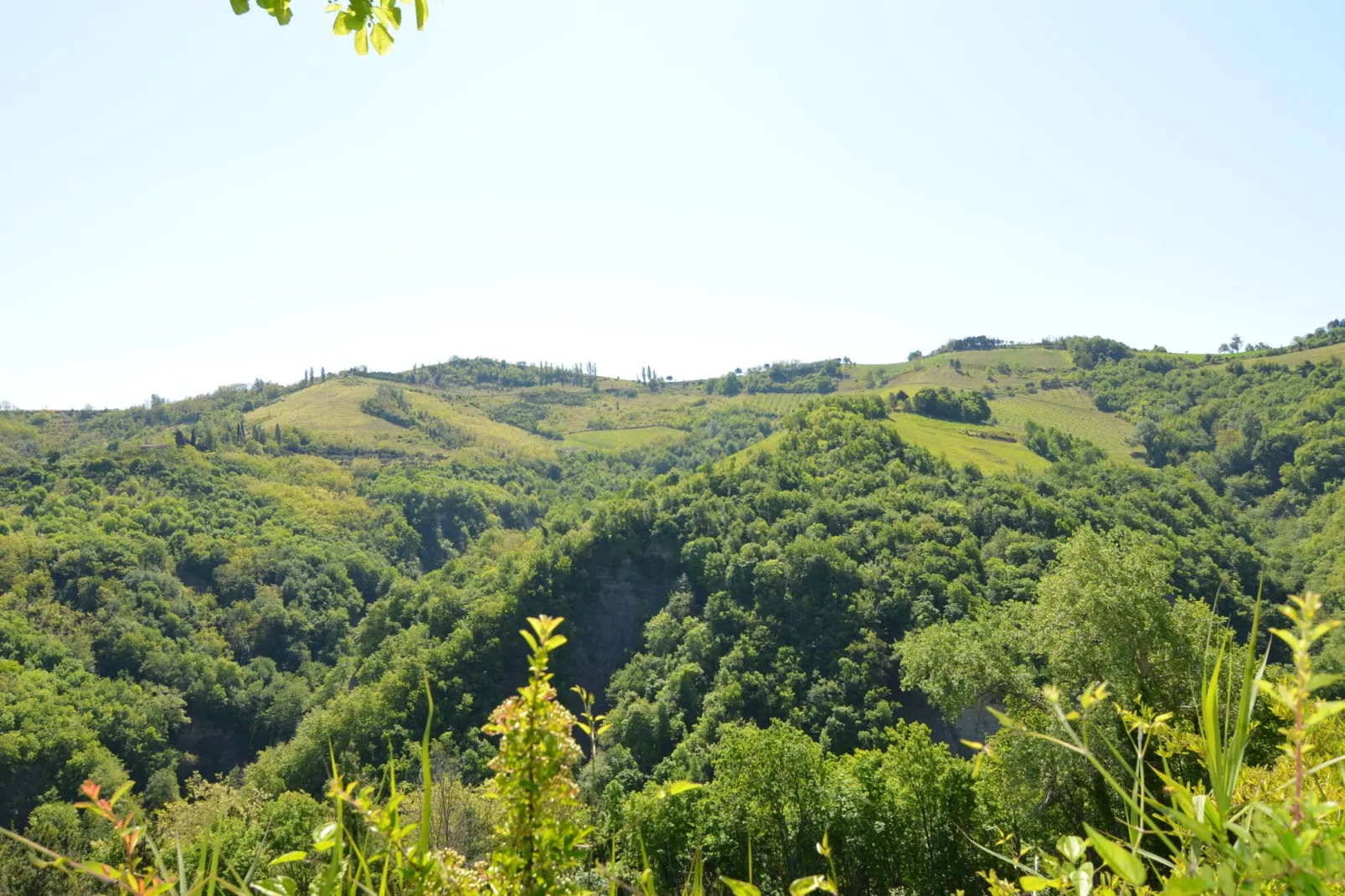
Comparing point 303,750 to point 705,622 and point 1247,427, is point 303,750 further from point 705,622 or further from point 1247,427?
point 1247,427

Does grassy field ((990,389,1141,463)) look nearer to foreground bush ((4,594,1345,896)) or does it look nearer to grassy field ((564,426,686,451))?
grassy field ((564,426,686,451))

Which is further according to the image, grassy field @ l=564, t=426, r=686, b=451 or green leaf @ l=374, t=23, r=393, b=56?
grassy field @ l=564, t=426, r=686, b=451

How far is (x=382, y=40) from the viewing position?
3.26 m

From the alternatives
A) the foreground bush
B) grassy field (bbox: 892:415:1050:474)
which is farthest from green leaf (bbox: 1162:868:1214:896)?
grassy field (bbox: 892:415:1050:474)

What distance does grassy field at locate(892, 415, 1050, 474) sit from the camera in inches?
3378

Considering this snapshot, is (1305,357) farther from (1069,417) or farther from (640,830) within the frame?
(640,830)

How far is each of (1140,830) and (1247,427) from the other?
13248cm

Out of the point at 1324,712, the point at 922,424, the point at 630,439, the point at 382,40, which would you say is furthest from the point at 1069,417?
the point at 1324,712

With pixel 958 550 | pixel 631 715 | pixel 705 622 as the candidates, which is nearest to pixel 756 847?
pixel 631 715

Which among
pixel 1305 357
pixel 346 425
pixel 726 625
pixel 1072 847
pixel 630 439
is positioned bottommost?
pixel 726 625

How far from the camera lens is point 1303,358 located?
123062mm

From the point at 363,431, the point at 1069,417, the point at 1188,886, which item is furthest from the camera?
the point at 363,431

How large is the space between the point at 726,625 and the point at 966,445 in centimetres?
5023

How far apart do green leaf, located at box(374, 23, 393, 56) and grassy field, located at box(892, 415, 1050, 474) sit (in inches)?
3349
